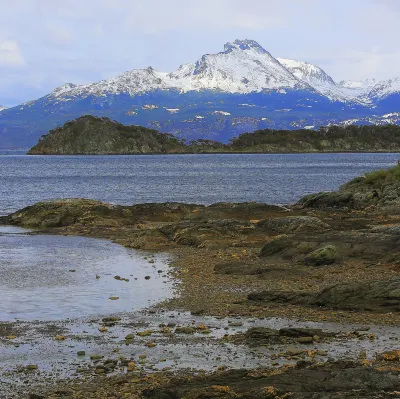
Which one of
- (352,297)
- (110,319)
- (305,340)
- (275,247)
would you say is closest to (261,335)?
(305,340)

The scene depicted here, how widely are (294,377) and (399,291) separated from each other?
24.8 feet

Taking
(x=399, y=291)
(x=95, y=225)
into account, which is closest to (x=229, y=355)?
(x=399, y=291)

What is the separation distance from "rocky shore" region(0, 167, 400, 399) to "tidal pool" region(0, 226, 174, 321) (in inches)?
40.4

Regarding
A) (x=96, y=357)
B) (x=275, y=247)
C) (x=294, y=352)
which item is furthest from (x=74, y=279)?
(x=294, y=352)

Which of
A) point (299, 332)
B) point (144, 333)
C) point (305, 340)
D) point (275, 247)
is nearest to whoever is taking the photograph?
point (305, 340)

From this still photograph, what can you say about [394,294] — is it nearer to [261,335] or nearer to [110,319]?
[261,335]

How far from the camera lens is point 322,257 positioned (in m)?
24.6

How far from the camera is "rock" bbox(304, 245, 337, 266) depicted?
24.6 m

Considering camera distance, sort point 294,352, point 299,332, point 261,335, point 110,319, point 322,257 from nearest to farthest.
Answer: point 294,352, point 261,335, point 299,332, point 110,319, point 322,257

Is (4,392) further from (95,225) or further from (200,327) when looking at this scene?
(95,225)

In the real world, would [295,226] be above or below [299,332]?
above

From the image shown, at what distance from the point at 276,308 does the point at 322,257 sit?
22.0 ft

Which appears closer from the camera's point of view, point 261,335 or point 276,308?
point 261,335

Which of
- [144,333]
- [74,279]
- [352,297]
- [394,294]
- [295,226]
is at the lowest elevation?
[74,279]
